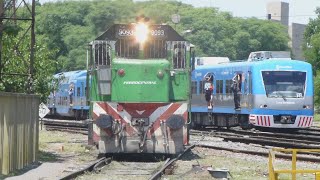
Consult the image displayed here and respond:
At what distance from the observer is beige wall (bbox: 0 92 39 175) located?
50.8 feet

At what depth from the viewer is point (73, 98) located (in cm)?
4616

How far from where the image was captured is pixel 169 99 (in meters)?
18.7

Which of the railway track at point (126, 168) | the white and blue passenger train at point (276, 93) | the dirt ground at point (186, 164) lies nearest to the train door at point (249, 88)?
the white and blue passenger train at point (276, 93)

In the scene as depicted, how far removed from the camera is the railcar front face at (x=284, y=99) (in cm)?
2867

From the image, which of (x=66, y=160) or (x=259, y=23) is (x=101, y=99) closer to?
(x=66, y=160)

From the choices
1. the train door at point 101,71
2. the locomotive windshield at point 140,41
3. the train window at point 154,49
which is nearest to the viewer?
the train door at point 101,71

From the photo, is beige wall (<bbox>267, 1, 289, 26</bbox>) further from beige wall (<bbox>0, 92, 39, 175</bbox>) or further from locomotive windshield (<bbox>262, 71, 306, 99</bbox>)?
→ beige wall (<bbox>0, 92, 39, 175</bbox>)

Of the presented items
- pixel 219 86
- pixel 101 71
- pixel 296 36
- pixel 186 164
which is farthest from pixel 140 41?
pixel 296 36

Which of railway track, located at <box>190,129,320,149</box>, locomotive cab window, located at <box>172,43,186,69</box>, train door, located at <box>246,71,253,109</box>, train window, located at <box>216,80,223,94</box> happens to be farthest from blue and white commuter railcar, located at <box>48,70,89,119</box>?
locomotive cab window, located at <box>172,43,186,69</box>

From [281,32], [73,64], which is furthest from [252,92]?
[281,32]

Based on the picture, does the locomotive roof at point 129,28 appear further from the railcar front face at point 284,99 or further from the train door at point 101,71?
the railcar front face at point 284,99

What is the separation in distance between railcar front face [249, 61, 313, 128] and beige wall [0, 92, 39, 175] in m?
11.8

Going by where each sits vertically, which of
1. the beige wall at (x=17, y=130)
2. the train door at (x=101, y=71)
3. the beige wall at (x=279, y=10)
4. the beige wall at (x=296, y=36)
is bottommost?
the beige wall at (x=17, y=130)

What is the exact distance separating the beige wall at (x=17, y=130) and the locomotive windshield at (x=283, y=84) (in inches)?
480
